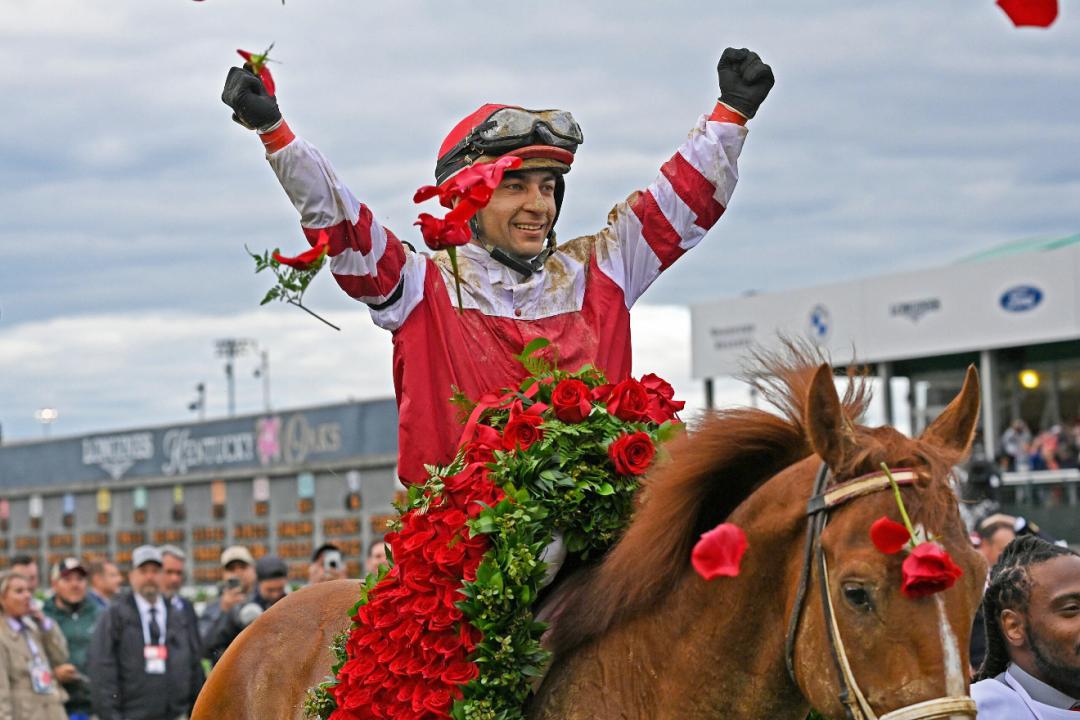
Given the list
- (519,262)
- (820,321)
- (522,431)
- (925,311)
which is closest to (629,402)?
(522,431)

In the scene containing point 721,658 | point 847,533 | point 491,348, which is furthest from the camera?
point 491,348

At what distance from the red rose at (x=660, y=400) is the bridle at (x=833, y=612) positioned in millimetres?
853

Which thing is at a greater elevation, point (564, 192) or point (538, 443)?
point (564, 192)

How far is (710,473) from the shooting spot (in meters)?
3.32

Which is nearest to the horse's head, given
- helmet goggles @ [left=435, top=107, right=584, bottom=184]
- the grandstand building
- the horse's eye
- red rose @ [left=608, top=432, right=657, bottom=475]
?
the horse's eye

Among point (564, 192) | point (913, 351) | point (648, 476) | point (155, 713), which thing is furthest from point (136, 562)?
point (913, 351)

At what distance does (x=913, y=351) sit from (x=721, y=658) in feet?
74.4

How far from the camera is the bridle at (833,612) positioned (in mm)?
2725

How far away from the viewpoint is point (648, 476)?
11.7ft

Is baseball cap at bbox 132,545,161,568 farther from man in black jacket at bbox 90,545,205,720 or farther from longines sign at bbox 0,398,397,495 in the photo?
longines sign at bbox 0,398,397,495

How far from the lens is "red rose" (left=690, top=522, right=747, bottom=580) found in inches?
121

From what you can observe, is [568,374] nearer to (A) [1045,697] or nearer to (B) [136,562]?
(A) [1045,697]

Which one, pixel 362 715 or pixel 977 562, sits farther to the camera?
pixel 362 715

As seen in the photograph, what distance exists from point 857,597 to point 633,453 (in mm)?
913
